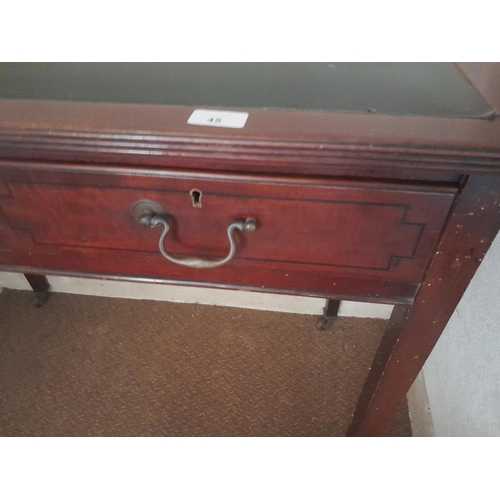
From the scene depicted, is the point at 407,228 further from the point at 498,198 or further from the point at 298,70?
the point at 298,70

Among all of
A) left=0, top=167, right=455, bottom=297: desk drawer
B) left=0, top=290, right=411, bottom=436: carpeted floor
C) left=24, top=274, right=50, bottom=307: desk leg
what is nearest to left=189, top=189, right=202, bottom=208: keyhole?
left=0, top=167, right=455, bottom=297: desk drawer

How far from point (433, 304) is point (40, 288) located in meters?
1.14

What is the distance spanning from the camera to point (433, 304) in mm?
491

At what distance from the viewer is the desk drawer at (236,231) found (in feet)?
1.34

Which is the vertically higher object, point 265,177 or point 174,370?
point 265,177

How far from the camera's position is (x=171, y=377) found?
1.08 meters

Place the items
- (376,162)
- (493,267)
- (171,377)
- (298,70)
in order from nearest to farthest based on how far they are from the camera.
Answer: (376,162), (298,70), (493,267), (171,377)

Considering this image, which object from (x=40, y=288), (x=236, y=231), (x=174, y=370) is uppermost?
(x=236, y=231)

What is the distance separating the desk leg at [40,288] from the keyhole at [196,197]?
98 centimetres

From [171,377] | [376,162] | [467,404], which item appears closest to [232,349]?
[171,377]

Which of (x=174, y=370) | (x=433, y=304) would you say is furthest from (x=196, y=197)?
(x=174, y=370)

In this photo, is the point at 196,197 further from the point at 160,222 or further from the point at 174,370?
A: the point at 174,370

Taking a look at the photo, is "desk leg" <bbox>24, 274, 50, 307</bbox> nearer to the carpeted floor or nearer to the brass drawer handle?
the carpeted floor

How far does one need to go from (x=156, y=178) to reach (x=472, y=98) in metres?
0.34
